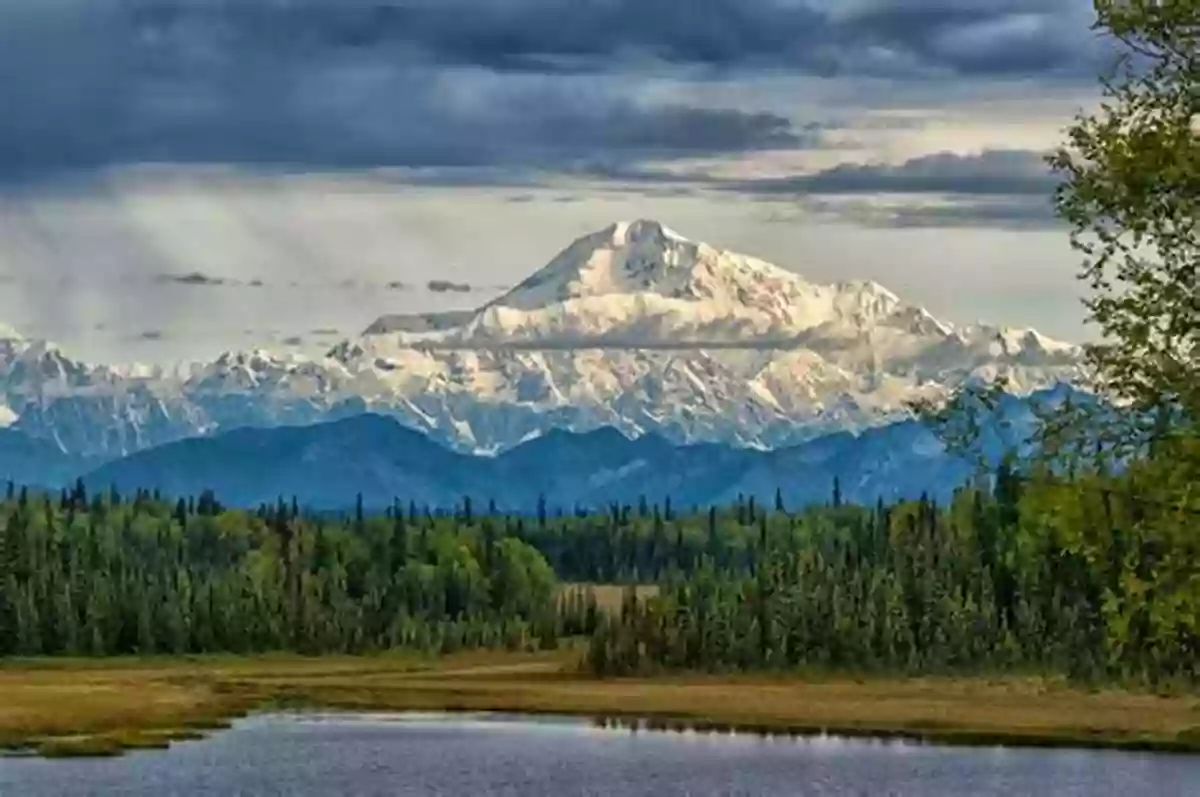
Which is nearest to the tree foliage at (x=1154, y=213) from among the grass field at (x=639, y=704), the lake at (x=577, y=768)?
the lake at (x=577, y=768)

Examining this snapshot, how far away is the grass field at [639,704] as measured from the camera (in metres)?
127

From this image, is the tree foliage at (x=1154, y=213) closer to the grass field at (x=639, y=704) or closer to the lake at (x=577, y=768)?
the lake at (x=577, y=768)

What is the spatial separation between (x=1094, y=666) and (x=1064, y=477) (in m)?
135

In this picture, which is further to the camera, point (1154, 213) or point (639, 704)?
point (639, 704)

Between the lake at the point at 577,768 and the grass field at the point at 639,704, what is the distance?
6460 mm

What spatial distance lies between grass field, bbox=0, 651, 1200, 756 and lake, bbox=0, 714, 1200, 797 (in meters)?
6.46

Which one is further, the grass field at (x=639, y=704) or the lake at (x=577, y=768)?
the grass field at (x=639, y=704)

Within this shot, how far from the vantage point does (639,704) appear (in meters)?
162

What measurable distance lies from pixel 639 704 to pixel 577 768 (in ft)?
190

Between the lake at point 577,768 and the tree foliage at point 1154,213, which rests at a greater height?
the tree foliage at point 1154,213

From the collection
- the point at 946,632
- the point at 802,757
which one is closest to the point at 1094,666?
the point at 946,632

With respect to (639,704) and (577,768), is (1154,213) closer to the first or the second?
(577,768)

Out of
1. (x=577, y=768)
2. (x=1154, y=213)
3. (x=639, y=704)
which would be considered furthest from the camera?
(x=639, y=704)

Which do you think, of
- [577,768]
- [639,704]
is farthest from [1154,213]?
[639,704]
